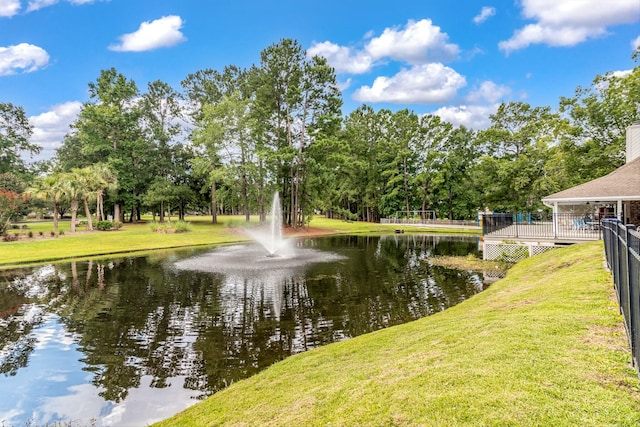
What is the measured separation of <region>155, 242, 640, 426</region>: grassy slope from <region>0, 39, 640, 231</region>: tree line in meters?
29.8

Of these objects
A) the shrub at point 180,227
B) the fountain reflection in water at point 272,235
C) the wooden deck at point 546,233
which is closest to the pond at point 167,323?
the wooden deck at point 546,233

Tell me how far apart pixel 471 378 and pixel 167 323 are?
9029 millimetres

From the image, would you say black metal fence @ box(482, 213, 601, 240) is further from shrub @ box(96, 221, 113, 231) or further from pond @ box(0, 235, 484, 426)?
shrub @ box(96, 221, 113, 231)

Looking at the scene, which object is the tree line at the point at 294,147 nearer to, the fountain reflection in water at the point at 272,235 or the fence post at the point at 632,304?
the fountain reflection in water at the point at 272,235

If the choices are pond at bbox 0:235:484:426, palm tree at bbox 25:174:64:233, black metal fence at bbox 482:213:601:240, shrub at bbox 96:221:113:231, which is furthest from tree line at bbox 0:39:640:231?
pond at bbox 0:235:484:426

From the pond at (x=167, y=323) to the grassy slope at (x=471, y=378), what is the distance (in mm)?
1688

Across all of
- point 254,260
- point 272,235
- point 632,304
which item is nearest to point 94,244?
point 272,235

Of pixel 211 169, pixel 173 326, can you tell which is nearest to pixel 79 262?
pixel 173 326

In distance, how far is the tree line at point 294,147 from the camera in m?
31.5

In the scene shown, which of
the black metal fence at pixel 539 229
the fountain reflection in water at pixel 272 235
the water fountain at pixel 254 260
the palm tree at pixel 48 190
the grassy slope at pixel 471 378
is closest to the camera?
the grassy slope at pixel 471 378

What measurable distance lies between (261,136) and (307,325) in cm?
3519

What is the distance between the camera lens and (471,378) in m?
4.16

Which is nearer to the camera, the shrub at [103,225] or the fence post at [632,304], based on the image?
the fence post at [632,304]

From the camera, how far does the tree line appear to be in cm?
3147
